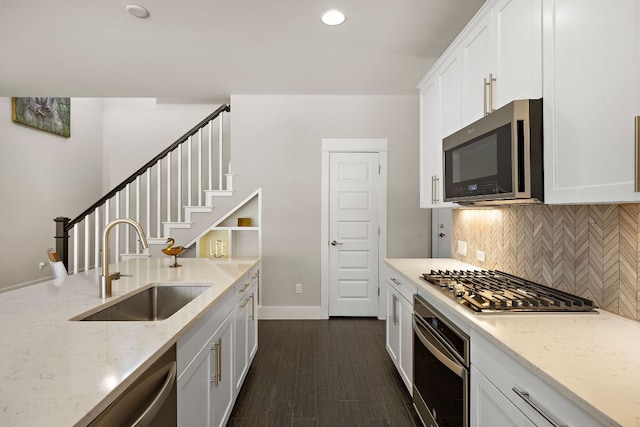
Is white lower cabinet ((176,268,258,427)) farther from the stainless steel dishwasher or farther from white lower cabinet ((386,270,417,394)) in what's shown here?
white lower cabinet ((386,270,417,394))

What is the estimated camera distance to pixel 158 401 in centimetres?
103

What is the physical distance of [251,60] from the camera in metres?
3.15

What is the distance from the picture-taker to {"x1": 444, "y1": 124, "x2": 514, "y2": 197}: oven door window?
1.52 metres

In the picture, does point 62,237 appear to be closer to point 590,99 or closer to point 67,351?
point 67,351

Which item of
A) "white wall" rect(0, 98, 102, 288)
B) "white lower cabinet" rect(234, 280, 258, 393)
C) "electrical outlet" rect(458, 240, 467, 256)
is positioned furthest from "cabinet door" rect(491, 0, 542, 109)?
"white wall" rect(0, 98, 102, 288)

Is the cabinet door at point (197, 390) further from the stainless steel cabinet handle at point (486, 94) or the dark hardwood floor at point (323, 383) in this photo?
the stainless steel cabinet handle at point (486, 94)

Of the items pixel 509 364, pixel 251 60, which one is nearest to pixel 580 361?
pixel 509 364

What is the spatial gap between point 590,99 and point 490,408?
1.14m

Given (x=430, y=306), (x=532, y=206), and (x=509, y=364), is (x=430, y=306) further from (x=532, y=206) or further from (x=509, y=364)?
(x=532, y=206)

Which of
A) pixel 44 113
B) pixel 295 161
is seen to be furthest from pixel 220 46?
pixel 44 113

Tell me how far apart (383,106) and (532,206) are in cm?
262

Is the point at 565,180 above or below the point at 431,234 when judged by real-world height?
above

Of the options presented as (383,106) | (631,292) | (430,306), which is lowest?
(430,306)

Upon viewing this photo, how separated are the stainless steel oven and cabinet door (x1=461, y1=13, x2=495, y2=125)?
1.14 m
